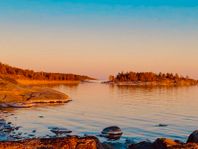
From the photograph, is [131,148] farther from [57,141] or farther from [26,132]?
[26,132]

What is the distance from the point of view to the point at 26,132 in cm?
3506

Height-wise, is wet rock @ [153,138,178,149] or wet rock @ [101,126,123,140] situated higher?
wet rock @ [153,138,178,149]

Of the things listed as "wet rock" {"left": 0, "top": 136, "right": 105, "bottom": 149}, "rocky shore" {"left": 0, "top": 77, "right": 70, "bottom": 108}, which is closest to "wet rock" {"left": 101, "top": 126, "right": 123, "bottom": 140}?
"wet rock" {"left": 0, "top": 136, "right": 105, "bottom": 149}

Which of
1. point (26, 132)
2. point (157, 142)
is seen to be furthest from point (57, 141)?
point (26, 132)

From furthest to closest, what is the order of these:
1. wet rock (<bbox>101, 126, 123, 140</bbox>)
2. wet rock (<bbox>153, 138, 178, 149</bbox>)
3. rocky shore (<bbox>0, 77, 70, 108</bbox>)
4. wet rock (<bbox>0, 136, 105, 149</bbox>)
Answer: rocky shore (<bbox>0, 77, 70, 108</bbox>), wet rock (<bbox>101, 126, 123, 140</bbox>), wet rock (<bbox>153, 138, 178, 149</bbox>), wet rock (<bbox>0, 136, 105, 149</bbox>)

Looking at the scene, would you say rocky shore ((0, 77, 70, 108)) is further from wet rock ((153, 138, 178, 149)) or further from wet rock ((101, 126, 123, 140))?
wet rock ((153, 138, 178, 149))

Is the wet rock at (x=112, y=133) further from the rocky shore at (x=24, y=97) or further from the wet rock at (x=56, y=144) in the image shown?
the rocky shore at (x=24, y=97)

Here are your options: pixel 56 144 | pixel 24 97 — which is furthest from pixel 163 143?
pixel 24 97

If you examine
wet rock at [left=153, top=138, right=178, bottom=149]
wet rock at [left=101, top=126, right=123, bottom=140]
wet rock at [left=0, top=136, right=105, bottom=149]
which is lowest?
wet rock at [left=101, top=126, right=123, bottom=140]

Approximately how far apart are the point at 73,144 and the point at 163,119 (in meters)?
36.8

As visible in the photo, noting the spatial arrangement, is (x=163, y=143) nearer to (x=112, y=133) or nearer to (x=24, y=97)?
(x=112, y=133)

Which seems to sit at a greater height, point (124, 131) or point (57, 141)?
point (57, 141)

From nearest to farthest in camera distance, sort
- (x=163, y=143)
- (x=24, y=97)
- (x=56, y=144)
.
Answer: (x=56, y=144) → (x=163, y=143) → (x=24, y=97)

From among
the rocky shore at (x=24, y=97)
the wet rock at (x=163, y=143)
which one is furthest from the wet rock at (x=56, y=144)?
the rocky shore at (x=24, y=97)
